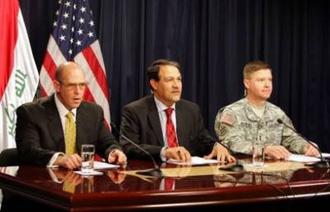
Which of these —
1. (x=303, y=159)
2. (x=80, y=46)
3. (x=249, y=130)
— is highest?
(x=80, y=46)

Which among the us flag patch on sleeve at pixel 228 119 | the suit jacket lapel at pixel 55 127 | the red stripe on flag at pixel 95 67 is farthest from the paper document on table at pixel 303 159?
the red stripe on flag at pixel 95 67

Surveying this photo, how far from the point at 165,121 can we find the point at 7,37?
1.42 m

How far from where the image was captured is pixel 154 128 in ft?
12.9

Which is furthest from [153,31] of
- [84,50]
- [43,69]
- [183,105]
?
[183,105]

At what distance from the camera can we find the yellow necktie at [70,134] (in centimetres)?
356

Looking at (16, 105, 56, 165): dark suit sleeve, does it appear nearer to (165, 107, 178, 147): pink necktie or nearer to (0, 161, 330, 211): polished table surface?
(0, 161, 330, 211): polished table surface

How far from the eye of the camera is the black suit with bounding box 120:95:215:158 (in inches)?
154

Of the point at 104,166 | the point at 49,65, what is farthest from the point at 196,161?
the point at 49,65

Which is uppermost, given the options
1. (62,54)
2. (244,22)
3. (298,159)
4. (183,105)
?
→ (244,22)

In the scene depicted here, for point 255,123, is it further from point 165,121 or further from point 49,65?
point 49,65

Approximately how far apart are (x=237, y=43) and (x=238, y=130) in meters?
2.28

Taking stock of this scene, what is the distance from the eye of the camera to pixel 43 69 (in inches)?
188

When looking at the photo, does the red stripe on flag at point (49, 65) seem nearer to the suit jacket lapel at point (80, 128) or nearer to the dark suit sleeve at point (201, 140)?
the suit jacket lapel at point (80, 128)

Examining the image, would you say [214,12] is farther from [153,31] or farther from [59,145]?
[59,145]
